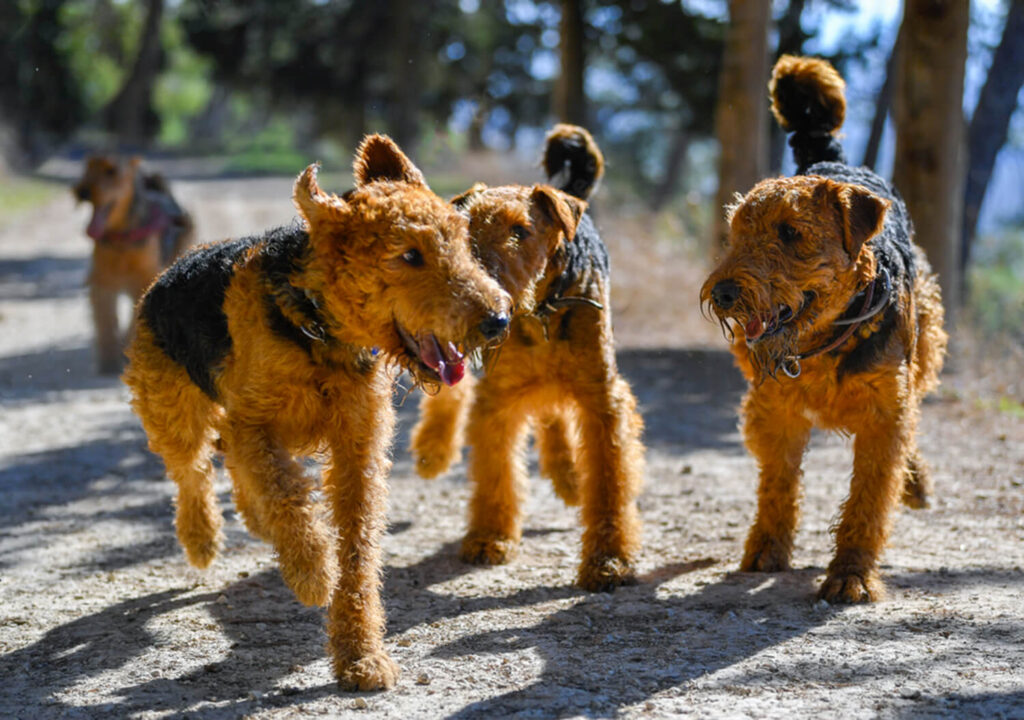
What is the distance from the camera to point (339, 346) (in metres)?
3.30

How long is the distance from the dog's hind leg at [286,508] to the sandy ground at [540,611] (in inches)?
14.4

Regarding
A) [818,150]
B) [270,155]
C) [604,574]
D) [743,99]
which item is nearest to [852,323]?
[604,574]

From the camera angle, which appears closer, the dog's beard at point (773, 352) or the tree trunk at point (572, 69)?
the dog's beard at point (773, 352)

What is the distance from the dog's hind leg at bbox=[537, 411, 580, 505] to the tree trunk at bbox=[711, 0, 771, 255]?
14.6 ft

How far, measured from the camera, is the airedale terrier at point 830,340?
367 cm

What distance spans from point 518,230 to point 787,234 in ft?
3.13

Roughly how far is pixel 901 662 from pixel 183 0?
22488 millimetres

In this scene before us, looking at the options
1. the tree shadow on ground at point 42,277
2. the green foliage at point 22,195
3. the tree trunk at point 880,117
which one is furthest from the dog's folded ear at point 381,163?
the green foliage at point 22,195

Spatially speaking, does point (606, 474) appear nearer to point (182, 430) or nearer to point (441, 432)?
point (441, 432)

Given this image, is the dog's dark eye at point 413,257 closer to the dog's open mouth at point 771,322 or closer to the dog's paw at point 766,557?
the dog's open mouth at point 771,322

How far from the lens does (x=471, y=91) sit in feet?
72.5

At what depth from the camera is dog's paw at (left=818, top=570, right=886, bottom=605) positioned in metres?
3.89

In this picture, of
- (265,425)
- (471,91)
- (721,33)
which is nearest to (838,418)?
(265,425)

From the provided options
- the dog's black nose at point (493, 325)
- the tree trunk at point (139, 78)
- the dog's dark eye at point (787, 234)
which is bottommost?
the dog's black nose at point (493, 325)
